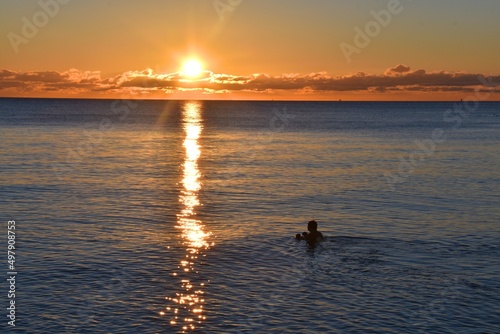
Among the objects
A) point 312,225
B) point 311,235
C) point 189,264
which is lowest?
point 189,264

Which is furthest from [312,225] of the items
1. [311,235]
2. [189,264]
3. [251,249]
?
[189,264]

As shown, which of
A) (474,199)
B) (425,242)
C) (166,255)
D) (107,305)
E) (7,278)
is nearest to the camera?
(107,305)

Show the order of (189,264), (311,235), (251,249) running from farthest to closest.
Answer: (311,235), (251,249), (189,264)

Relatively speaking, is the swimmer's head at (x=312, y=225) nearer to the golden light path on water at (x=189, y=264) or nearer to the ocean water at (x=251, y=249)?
the ocean water at (x=251, y=249)

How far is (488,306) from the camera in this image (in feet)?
99.3

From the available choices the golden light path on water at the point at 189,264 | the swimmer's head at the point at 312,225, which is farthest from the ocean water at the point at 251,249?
the swimmer's head at the point at 312,225

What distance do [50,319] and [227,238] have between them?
1720 centimetres

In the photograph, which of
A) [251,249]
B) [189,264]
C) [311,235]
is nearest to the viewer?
[189,264]

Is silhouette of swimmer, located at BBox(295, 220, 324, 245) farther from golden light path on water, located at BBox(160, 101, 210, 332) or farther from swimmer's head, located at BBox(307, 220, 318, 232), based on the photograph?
golden light path on water, located at BBox(160, 101, 210, 332)

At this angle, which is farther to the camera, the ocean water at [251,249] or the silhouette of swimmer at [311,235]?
the silhouette of swimmer at [311,235]

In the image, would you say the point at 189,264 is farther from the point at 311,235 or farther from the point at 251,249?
the point at 311,235

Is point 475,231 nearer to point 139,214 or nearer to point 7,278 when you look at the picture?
point 139,214

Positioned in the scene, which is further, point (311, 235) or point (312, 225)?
point (311, 235)

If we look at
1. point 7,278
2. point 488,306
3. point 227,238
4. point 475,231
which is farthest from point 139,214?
point 488,306
